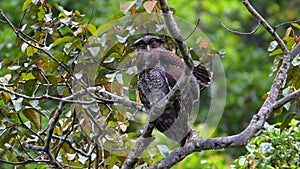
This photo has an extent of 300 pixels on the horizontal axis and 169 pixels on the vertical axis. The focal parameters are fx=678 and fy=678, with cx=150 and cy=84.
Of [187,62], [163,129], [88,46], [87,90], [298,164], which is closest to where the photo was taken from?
[187,62]

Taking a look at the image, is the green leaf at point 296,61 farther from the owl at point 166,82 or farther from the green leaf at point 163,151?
the green leaf at point 163,151

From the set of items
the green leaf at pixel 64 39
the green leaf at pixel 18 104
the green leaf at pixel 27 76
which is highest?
the green leaf at pixel 64 39

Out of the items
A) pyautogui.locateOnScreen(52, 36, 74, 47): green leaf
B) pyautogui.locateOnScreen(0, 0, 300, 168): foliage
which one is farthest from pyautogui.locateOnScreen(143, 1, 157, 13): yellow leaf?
pyautogui.locateOnScreen(52, 36, 74, 47): green leaf

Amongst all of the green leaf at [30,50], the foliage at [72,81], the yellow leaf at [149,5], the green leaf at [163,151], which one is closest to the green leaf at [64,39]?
the foliage at [72,81]

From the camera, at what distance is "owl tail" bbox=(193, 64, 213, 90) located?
98.6 inches

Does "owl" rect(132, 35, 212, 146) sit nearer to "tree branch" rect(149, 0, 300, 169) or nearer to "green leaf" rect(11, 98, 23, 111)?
"tree branch" rect(149, 0, 300, 169)

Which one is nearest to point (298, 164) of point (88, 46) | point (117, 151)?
point (117, 151)

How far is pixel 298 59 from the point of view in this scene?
251 cm

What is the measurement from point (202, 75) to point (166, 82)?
5.7 inches

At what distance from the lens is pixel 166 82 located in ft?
8.48

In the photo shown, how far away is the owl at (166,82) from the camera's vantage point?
8.32 ft

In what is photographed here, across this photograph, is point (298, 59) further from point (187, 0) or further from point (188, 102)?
point (187, 0)

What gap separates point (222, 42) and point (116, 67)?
20.0 ft

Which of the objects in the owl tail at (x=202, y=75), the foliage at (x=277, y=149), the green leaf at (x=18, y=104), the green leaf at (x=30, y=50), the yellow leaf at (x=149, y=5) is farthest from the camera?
the foliage at (x=277, y=149)
